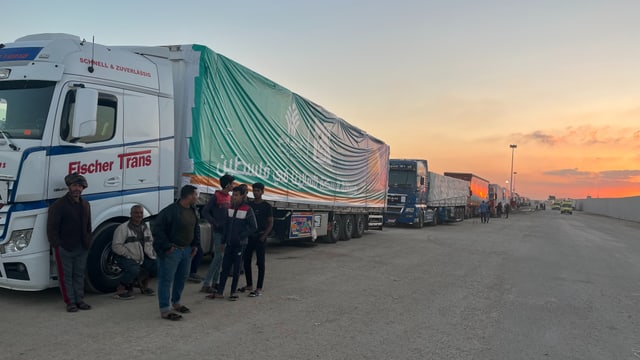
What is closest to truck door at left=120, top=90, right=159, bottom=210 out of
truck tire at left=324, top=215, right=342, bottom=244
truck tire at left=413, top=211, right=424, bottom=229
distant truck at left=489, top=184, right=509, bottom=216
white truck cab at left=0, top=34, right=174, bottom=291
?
white truck cab at left=0, top=34, right=174, bottom=291

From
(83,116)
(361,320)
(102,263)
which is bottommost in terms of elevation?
(361,320)

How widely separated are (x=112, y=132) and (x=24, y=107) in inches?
43.6

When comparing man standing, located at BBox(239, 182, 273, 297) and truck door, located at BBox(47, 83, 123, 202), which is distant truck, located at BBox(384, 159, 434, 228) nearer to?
man standing, located at BBox(239, 182, 273, 297)

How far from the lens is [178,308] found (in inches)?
238

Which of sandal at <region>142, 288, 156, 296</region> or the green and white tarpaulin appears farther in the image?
the green and white tarpaulin

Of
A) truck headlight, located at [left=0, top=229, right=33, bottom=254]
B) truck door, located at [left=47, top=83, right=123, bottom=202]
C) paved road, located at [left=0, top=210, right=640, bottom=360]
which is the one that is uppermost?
truck door, located at [left=47, top=83, right=123, bottom=202]

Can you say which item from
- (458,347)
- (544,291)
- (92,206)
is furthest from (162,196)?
(544,291)

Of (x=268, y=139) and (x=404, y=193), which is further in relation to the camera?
(x=404, y=193)

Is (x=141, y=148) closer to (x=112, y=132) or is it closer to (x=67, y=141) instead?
(x=112, y=132)

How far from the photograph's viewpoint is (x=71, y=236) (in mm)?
5852

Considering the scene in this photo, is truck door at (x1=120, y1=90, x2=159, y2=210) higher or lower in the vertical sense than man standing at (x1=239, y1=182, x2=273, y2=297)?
higher

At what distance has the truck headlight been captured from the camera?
5.88 meters

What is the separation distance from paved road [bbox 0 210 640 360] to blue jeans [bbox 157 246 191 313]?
27cm

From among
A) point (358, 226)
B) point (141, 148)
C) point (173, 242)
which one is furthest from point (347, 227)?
point (173, 242)
